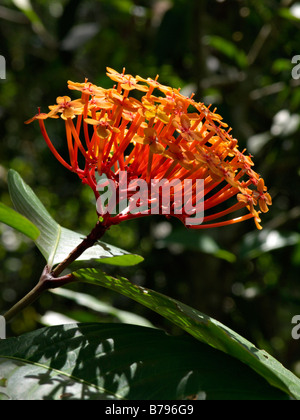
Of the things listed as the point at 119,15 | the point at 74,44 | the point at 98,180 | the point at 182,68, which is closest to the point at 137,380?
the point at 98,180

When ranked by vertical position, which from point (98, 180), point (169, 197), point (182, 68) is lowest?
point (169, 197)

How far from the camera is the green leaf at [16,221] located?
2.99ft

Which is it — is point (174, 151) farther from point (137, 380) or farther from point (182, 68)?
point (182, 68)

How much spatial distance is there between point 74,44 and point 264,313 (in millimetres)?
1866

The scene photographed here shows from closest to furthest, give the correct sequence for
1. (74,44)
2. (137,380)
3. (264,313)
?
1. (137,380)
2. (74,44)
3. (264,313)

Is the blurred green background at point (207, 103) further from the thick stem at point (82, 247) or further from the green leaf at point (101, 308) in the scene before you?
the thick stem at point (82, 247)

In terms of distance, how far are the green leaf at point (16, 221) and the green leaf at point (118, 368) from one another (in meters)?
0.18

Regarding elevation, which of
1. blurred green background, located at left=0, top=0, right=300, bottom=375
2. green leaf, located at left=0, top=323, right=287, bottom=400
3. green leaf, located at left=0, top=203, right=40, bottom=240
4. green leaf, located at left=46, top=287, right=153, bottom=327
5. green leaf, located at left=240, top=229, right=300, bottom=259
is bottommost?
green leaf, located at left=0, top=323, right=287, bottom=400

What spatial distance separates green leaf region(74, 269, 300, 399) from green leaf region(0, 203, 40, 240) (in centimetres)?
12

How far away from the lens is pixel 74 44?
111 inches

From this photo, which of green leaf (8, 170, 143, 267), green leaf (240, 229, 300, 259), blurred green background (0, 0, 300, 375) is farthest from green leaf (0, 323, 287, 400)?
green leaf (240, 229, 300, 259)

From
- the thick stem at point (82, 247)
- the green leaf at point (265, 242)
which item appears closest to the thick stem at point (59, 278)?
the thick stem at point (82, 247)

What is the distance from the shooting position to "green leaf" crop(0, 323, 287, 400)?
0.83 meters

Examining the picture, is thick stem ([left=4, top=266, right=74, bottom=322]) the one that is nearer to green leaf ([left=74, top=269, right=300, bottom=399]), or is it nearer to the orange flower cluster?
green leaf ([left=74, top=269, right=300, bottom=399])
